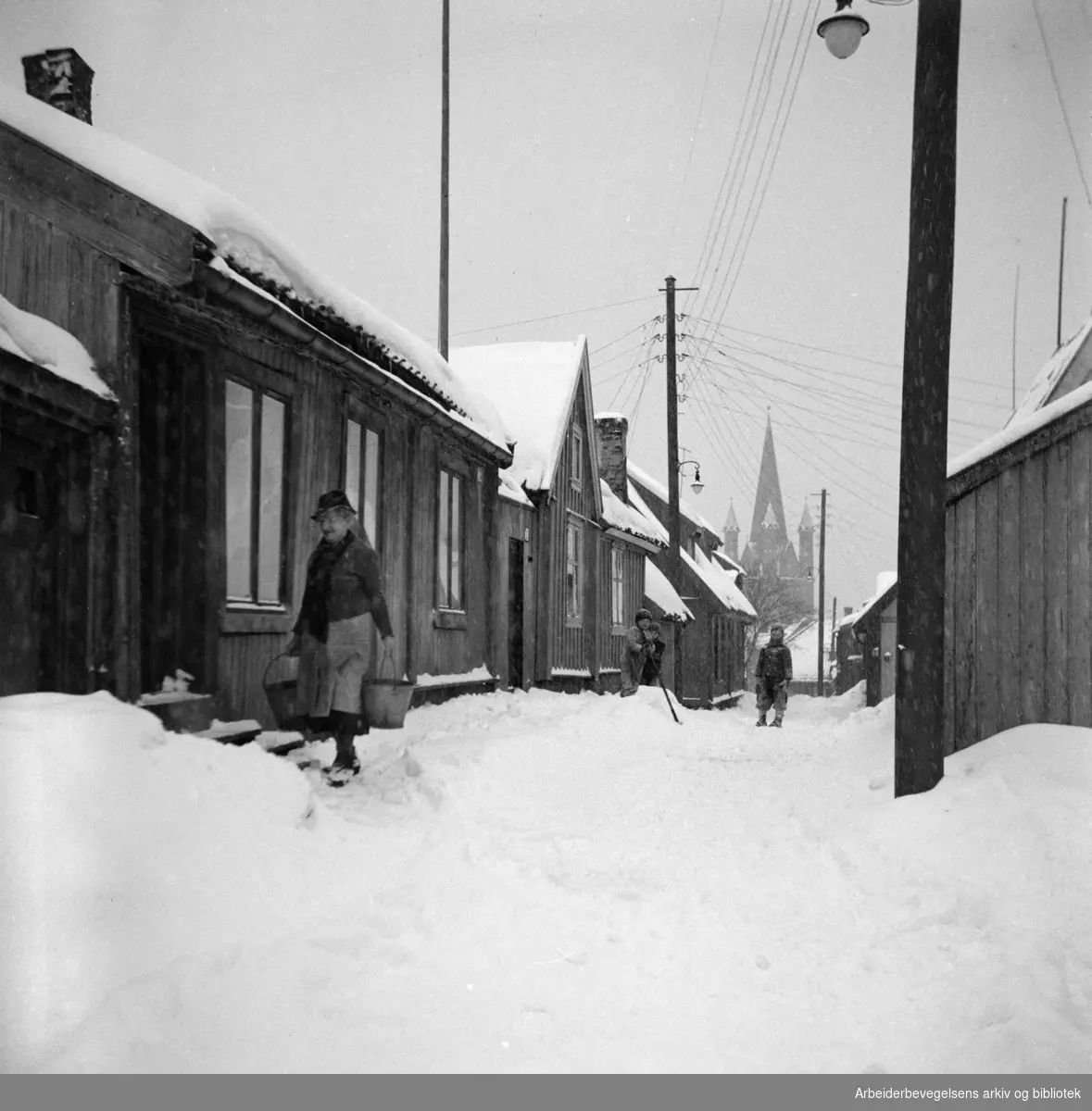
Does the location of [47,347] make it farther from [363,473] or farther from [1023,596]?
[1023,596]

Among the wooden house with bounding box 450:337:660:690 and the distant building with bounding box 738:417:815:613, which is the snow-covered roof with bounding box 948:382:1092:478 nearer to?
the wooden house with bounding box 450:337:660:690

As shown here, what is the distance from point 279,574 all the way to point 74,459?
2.25 metres

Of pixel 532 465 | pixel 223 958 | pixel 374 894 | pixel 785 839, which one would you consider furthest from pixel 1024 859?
pixel 532 465

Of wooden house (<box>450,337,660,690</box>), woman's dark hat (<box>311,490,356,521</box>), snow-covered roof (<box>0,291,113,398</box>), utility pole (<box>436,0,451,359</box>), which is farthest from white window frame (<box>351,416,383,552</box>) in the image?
wooden house (<box>450,337,660,690</box>)

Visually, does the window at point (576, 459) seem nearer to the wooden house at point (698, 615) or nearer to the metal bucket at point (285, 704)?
the wooden house at point (698, 615)

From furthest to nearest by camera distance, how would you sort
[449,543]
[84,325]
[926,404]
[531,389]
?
[531,389]
[449,543]
[926,404]
[84,325]

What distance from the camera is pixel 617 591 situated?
22750 mm

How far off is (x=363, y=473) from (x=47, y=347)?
4.06 metres

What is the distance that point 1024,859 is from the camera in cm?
485

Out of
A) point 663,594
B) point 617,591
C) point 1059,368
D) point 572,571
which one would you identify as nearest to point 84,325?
point 1059,368

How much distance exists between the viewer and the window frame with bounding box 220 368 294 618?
6.93m

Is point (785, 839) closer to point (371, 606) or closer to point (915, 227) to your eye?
point (371, 606)

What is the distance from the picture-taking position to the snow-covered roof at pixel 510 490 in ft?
47.7

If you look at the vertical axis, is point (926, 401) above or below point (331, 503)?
above
